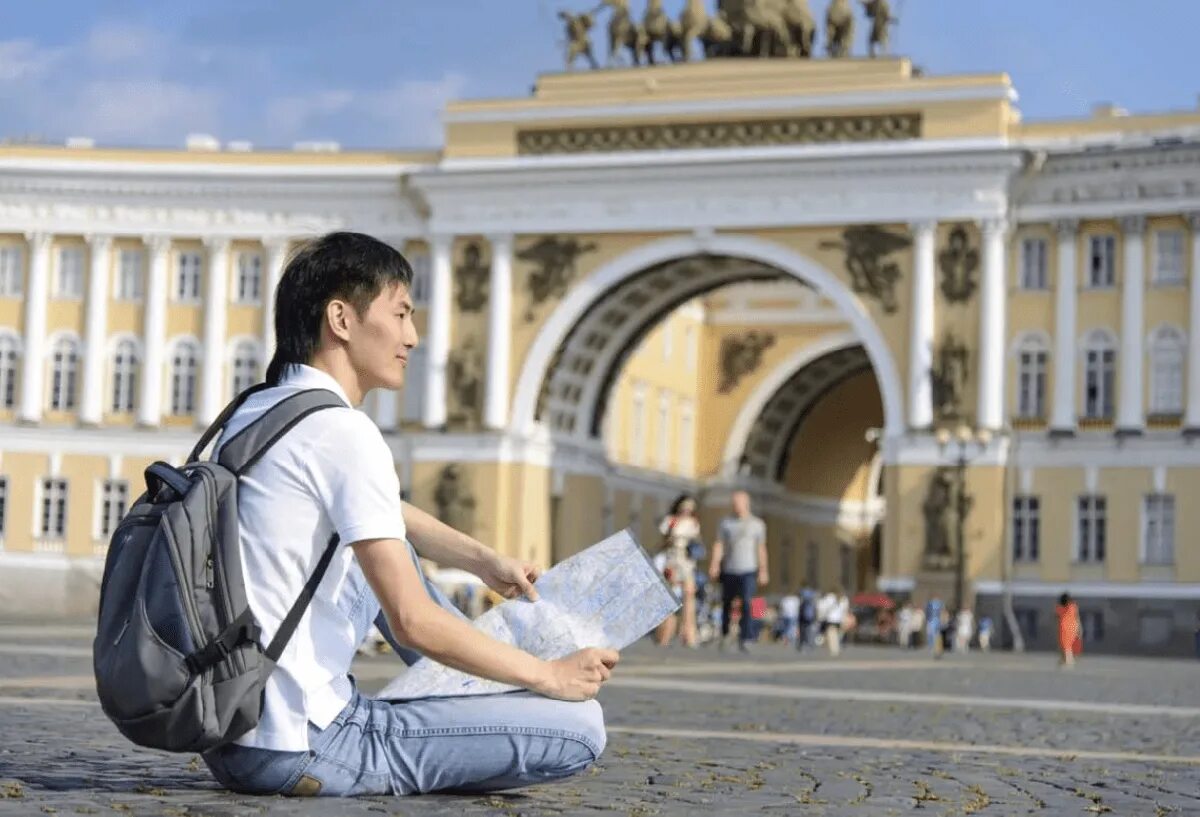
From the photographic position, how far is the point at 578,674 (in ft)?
20.2

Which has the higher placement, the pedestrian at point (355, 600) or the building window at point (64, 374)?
the building window at point (64, 374)

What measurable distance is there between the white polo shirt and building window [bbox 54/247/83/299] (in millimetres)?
51321

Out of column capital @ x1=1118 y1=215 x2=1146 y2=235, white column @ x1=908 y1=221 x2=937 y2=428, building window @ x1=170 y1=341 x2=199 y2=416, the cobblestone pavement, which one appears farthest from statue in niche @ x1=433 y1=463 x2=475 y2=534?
the cobblestone pavement

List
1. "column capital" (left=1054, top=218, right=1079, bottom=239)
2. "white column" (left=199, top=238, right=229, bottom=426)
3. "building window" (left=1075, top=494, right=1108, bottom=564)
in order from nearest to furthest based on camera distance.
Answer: "building window" (left=1075, top=494, right=1108, bottom=564)
"column capital" (left=1054, top=218, right=1079, bottom=239)
"white column" (left=199, top=238, right=229, bottom=426)

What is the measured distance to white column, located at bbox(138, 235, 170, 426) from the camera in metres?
55.3

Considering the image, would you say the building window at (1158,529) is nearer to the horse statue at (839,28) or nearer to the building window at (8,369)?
the horse statue at (839,28)

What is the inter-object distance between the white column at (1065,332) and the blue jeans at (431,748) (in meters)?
43.8

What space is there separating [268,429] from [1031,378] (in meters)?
44.8

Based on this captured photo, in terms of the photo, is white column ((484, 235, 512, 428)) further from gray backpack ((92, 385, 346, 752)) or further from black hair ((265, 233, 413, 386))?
gray backpack ((92, 385, 346, 752))

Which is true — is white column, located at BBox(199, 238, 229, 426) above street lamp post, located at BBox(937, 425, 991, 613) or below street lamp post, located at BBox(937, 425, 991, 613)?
above

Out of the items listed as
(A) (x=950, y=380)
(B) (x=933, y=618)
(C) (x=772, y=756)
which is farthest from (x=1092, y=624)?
(C) (x=772, y=756)

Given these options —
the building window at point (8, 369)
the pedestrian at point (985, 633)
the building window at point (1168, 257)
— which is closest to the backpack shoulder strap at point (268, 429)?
the pedestrian at point (985, 633)

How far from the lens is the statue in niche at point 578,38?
5400 cm

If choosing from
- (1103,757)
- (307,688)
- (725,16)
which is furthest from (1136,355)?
(307,688)
